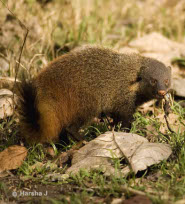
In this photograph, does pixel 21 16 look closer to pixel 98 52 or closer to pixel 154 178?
pixel 98 52

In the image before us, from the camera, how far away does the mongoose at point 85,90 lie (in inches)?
178

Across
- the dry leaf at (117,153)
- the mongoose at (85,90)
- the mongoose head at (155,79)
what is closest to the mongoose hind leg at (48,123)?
the mongoose at (85,90)

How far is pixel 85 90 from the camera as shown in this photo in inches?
189

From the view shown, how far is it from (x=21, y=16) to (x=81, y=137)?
3817mm

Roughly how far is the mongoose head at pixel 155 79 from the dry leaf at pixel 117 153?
912 mm

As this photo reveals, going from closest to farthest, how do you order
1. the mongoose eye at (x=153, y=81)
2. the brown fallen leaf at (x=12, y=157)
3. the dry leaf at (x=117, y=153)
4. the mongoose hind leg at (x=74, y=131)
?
the dry leaf at (x=117, y=153)
the brown fallen leaf at (x=12, y=157)
the mongoose hind leg at (x=74, y=131)
the mongoose eye at (x=153, y=81)

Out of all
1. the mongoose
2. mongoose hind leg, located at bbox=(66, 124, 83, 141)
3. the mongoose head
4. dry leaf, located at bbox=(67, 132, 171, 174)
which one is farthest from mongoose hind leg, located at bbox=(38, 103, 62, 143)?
the mongoose head

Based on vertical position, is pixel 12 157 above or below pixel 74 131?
below

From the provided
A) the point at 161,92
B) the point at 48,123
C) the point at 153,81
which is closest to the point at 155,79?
the point at 153,81

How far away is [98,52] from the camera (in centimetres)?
517

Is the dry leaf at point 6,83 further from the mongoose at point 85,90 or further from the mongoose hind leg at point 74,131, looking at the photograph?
the mongoose hind leg at point 74,131

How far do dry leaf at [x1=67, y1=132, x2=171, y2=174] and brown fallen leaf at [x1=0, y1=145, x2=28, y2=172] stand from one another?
68cm

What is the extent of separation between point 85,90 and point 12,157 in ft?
4.48

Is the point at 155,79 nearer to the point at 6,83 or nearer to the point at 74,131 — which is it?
the point at 74,131
